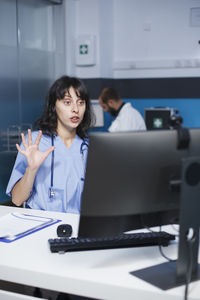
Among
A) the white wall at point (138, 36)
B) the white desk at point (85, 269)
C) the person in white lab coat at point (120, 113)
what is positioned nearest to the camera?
the white desk at point (85, 269)

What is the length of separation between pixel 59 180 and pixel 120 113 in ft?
8.50

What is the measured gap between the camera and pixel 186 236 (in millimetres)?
1166

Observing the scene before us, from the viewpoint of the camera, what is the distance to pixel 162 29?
4.88 meters

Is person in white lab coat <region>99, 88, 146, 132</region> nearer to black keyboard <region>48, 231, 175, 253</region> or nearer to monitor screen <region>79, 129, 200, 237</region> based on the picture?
black keyboard <region>48, 231, 175, 253</region>

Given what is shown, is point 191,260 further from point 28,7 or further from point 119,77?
point 119,77

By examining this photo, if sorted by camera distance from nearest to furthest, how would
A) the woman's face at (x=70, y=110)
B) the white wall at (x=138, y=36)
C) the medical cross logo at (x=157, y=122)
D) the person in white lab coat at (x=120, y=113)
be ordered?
the woman's face at (x=70, y=110) < the person in white lab coat at (x=120, y=113) < the medical cross logo at (x=157, y=122) < the white wall at (x=138, y=36)

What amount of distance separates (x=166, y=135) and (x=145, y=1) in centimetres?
416

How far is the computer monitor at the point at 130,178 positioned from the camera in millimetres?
1110

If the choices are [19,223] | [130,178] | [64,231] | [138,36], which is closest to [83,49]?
[138,36]

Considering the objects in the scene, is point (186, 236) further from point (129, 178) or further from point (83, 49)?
point (83, 49)

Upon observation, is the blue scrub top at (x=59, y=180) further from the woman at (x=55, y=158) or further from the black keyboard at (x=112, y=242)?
the black keyboard at (x=112, y=242)

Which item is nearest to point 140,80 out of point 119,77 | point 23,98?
point 119,77

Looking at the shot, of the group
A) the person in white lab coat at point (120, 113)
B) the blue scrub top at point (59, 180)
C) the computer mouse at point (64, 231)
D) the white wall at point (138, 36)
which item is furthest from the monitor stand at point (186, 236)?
the white wall at point (138, 36)

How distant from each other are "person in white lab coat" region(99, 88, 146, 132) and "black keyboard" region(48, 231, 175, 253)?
2.91m
